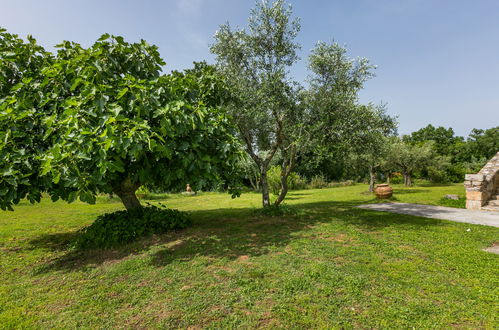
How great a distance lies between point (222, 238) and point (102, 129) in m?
4.24

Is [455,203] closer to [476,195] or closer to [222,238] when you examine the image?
[476,195]

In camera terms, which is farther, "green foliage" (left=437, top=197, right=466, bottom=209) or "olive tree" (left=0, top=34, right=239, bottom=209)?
"green foliage" (left=437, top=197, right=466, bottom=209)

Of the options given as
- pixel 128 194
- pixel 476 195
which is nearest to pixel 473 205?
pixel 476 195

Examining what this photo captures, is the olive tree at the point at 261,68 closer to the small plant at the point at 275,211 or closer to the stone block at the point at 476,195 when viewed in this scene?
the small plant at the point at 275,211

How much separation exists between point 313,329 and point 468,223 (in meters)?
8.21

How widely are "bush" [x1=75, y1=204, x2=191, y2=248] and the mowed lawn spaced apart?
1.35 feet

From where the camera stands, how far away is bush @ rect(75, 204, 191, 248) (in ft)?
21.3

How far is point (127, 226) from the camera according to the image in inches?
275

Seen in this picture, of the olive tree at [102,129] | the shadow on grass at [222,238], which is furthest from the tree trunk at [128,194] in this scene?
the shadow on grass at [222,238]

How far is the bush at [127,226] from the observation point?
649cm

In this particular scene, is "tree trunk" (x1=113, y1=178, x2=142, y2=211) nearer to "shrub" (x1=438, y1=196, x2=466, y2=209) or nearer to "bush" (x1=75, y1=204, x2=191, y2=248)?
"bush" (x1=75, y1=204, x2=191, y2=248)

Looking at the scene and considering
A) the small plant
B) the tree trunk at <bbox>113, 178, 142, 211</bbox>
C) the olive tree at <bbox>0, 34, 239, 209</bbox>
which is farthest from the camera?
the small plant

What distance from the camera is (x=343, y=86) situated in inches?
365

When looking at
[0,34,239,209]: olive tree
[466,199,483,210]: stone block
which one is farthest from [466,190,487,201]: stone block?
[0,34,239,209]: olive tree
